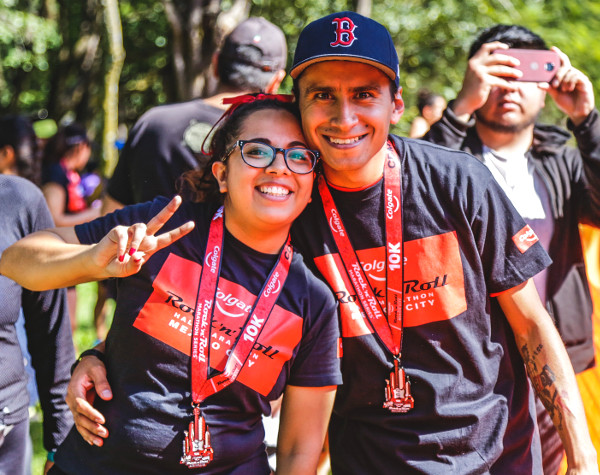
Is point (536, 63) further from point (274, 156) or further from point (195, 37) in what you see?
point (195, 37)

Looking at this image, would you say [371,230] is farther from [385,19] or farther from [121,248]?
[385,19]

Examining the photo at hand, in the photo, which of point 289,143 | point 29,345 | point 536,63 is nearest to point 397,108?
point 289,143

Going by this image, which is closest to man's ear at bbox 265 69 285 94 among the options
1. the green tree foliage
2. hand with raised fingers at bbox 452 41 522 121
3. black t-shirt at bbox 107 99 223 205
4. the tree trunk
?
black t-shirt at bbox 107 99 223 205

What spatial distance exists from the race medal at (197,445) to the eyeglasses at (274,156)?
0.92 m

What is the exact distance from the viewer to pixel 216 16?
476 inches

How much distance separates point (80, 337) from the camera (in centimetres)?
787

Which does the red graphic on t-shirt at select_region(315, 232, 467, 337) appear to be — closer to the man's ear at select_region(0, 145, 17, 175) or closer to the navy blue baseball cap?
the navy blue baseball cap

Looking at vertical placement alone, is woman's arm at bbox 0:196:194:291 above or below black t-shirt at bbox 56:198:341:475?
above

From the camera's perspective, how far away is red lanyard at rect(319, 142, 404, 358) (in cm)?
249

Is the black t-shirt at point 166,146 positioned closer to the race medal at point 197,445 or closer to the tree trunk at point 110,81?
the race medal at point 197,445

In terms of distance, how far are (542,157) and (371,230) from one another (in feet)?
5.00

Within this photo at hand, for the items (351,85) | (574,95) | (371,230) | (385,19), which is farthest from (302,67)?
(385,19)

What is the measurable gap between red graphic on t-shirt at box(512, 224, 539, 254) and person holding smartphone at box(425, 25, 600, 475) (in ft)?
2.60

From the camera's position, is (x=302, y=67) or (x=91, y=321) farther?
(x=91, y=321)
